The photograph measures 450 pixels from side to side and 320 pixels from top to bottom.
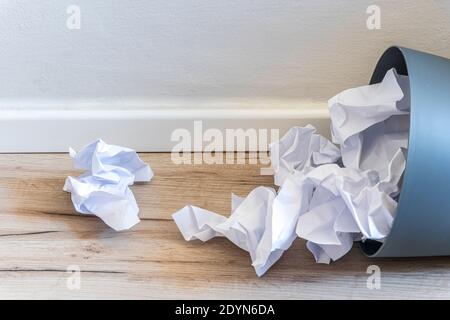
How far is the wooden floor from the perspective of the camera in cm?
64

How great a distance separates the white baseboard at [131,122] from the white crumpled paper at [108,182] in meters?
0.06

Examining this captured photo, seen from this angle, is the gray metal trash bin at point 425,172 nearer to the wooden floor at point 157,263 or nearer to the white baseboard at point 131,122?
the wooden floor at point 157,263

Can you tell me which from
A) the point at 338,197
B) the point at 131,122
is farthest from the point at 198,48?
the point at 338,197

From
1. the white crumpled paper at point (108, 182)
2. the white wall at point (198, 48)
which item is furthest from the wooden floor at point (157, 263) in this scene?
the white wall at point (198, 48)

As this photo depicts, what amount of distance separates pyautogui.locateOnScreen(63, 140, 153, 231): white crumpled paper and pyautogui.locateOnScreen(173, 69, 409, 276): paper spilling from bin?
0.08 meters

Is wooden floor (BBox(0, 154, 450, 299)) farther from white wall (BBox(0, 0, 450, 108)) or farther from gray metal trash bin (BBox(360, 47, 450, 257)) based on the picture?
white wall (BBox(0, 0, 450, 108))

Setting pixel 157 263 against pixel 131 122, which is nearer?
pixel 157 263

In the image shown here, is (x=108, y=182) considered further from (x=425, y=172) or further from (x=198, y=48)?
(x=425, y=172)

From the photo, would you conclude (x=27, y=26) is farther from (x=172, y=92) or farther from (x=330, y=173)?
(x=330, y=173)

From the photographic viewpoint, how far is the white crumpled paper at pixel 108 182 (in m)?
0.73

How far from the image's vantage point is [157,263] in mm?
671

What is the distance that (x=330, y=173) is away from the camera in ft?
2.24

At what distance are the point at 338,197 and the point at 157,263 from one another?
23 cm

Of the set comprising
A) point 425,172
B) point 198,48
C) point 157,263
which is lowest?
point 157,263
